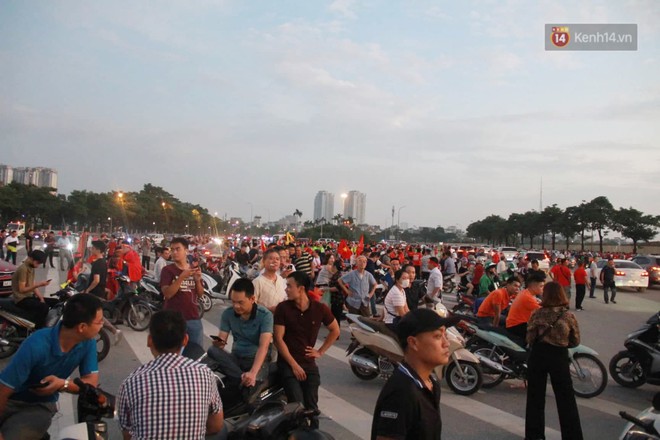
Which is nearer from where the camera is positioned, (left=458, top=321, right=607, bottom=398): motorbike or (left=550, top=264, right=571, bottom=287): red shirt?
(left=458, top=321, right=607, bottom=398): motorbike

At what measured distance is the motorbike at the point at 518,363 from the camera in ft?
23.7

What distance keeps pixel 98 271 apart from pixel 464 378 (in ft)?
21.2

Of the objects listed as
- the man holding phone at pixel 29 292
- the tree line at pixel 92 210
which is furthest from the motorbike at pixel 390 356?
the tree line at pixel 92 210

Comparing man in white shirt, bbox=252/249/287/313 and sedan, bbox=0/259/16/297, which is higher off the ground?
man in white shirt, bbox=252/249/287/313

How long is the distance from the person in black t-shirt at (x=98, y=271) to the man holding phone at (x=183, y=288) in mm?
4142

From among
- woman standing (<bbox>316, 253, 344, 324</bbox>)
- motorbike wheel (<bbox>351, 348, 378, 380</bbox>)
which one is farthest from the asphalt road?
woman standing (<bbox>316, 253, 344, 324</bbox>)

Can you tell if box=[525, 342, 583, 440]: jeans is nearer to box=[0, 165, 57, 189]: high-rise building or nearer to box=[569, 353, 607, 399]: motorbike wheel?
A: box=[569, 353, 607, 399]: motorbike wheel

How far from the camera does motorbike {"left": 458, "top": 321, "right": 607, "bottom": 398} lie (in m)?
7.23

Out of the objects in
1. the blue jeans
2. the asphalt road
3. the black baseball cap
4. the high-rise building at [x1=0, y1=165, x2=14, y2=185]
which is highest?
the high-rise building at [x1=0, y1=165, x2=14, y2=185]

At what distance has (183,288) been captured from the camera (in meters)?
6.05

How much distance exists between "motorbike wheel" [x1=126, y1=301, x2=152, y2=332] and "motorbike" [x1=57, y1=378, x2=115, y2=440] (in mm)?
7847

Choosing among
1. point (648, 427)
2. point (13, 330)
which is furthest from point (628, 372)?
point (13, 330)

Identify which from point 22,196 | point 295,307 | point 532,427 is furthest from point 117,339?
point 22,196

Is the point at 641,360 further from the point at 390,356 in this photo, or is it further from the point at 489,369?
the point at 390,356
